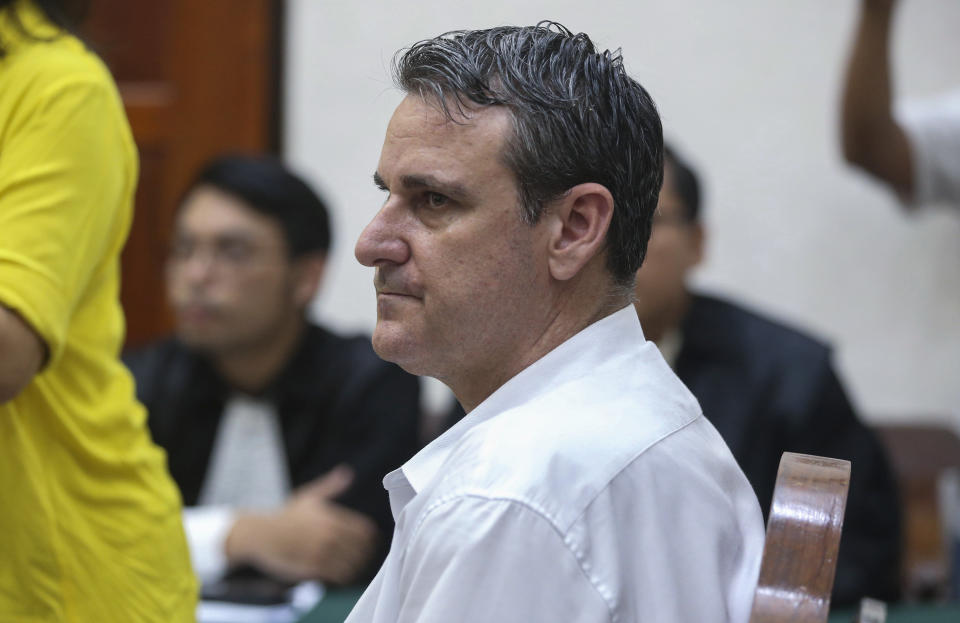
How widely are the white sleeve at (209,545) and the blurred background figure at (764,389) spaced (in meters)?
0.90

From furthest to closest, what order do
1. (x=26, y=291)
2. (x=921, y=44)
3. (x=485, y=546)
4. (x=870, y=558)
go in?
(x=921, y=44), (x=870, y=558), (x=26, y=291), (x=485, y=546)

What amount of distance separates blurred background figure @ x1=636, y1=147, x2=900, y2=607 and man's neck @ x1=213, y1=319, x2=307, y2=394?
2.56ft

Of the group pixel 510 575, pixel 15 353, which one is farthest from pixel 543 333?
pixel 15 353

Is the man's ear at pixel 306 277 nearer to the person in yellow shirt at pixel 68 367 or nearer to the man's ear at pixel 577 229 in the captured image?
the person in yellow shirt at pixel 68 367

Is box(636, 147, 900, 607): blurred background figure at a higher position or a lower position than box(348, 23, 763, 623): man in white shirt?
lower

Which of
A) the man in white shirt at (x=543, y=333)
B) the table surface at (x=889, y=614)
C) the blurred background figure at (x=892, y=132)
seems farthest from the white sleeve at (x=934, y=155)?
the man in white shirt at (x=543, y=333)

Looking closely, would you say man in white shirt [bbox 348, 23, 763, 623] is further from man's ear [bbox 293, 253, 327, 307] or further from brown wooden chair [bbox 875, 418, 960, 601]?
brown wooden chair [bbox 875, 418, 960, 601]

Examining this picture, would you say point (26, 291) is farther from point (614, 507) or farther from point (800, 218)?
point (800, 218)

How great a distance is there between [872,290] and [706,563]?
2.60m

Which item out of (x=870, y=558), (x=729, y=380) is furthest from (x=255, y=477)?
(x=870, y=558)

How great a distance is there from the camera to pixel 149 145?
3.71m

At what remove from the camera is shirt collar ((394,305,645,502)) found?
1.09 m

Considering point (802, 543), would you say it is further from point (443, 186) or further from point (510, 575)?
point (443, 186)

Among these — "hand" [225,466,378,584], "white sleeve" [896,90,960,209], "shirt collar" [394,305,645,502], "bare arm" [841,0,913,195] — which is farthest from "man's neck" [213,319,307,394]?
"shirt collar" [394,305,645,502]
